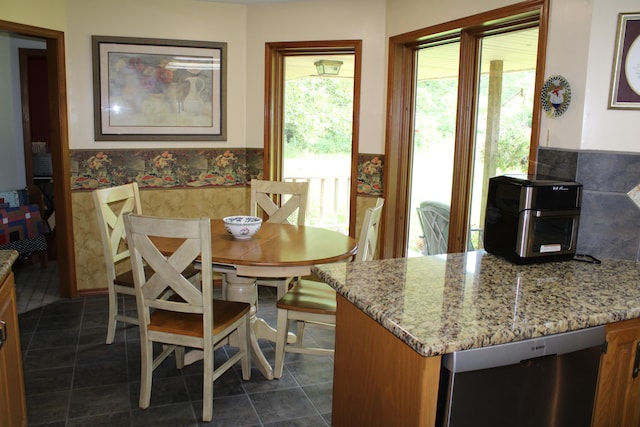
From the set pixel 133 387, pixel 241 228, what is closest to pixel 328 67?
pixel 241 228

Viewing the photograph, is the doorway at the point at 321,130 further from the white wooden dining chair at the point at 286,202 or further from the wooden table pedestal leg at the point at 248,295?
the wooden table pedestal leg at the point at 248,295

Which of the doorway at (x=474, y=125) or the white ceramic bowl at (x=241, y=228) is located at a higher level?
the doorway at (x=474, y=125)

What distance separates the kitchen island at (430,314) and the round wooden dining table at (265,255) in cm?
62

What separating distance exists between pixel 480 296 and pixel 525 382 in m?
0.30

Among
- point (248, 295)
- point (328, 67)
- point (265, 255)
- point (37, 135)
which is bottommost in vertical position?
point (248, 295)

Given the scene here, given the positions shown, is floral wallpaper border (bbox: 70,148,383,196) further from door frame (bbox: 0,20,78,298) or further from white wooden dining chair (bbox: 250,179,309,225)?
white wooden dining chair (bbox: 250,179,309,225)

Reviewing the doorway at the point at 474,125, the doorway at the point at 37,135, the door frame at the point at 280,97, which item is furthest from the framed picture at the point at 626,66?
the doorway at the point at 37,135

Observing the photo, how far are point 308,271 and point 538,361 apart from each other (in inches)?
50.3

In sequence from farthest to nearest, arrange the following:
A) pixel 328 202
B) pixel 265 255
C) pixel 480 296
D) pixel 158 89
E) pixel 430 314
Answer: pixel 328 202
pixel 158 89
pixel 265 255
pixel 480 296
pixel 430 314

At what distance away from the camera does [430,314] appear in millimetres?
1603

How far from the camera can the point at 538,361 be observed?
1.66m

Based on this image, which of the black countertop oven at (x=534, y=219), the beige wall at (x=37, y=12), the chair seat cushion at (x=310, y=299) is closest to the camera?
the black countertop oven at (x=534, y=219)

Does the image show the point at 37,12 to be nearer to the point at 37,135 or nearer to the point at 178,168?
the point at 178,168

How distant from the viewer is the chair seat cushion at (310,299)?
114 inches
